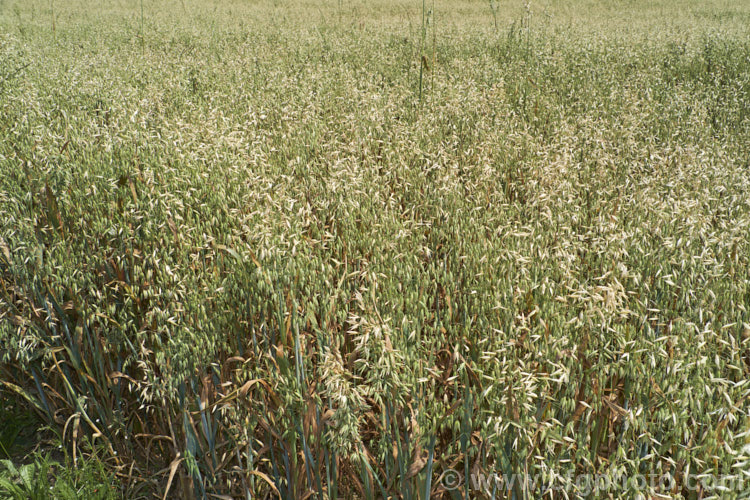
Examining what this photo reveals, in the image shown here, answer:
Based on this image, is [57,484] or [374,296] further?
[57,484]

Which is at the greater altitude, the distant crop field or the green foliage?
the distant crop field

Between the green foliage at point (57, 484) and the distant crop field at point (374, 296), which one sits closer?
the distant crop field at point (374, 296)

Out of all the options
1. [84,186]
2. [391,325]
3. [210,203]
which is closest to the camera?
[391,325]

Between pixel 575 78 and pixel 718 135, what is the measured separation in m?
2.20

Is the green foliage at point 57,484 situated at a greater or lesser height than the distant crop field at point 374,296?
lesser

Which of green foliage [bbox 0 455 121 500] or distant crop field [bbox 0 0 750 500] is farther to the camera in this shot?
green foliage [bbox 0 455 121 500]

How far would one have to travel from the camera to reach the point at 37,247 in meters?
2.25

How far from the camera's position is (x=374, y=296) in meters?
1.87

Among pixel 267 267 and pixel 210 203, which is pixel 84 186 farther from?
pixel 267 267

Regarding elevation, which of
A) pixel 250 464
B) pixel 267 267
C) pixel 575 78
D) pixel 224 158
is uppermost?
pixel 575 78

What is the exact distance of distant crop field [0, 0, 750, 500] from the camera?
154 centimetres

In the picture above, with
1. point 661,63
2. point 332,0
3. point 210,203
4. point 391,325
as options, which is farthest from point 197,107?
point 332,0

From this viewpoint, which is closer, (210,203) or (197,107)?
(210,203)

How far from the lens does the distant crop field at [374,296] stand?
5.04ft
